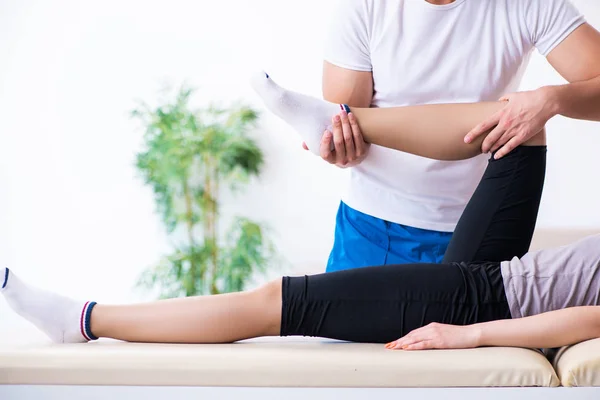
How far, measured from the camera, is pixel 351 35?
1915 mm

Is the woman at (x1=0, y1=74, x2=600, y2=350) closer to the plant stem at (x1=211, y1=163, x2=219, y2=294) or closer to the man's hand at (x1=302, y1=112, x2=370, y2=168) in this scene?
the man's hand at (x1=302, y1=112, x2=370, y2=168)

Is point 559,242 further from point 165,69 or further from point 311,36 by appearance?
point 165,69

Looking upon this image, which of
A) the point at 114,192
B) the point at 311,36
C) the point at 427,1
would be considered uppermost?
the point at 311,36

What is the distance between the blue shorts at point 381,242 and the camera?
1947 mm

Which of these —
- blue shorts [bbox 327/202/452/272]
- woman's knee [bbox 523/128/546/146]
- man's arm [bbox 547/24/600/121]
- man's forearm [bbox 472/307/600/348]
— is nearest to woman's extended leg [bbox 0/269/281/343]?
man's forearm [bbox 472/307/600/348]

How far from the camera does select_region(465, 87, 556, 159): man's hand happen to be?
165cm

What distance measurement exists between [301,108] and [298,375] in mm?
758

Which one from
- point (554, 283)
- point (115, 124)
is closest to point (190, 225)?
point (115, 124)

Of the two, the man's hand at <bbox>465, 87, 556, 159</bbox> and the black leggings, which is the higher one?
the man's hand at <bbox>465, 87, 556, 159</bbox>

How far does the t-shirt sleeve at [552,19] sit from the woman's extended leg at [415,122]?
264 mm

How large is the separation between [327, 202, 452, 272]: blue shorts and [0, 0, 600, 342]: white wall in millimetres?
2051

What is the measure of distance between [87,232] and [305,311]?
9.79ft

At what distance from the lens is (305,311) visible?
151 centimetres

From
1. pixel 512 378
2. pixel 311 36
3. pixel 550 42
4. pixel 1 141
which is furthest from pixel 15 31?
pixel 512 378
